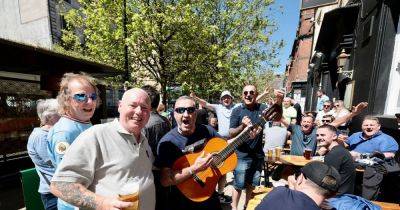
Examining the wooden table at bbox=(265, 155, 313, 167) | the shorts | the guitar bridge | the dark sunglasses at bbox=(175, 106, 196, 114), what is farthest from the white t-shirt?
the wooden table at bbox=(265, 155, 313, 167)

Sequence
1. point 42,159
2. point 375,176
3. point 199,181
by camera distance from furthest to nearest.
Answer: point 375,176, point 199,181, point 42,159

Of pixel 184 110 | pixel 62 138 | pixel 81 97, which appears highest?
pixel 81 97

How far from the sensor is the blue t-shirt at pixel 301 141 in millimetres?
4719

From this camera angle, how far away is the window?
4695 mm

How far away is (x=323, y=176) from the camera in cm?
186

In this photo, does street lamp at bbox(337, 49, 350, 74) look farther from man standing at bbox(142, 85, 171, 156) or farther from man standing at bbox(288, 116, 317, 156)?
man standing at bbox(142, 85, 171, 156)

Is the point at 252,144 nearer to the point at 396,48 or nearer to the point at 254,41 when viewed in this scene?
the point at 396,48

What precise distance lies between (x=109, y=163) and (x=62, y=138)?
61 centimetres

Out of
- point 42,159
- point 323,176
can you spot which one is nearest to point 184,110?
point 323,176

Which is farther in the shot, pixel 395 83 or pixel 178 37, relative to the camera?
pixel 178 37

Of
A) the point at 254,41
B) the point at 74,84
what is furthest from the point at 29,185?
the point at 254,41

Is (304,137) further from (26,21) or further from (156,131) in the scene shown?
(26,21)

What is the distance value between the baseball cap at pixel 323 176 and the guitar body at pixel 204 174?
1.02m

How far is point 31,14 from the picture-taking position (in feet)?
61.8
